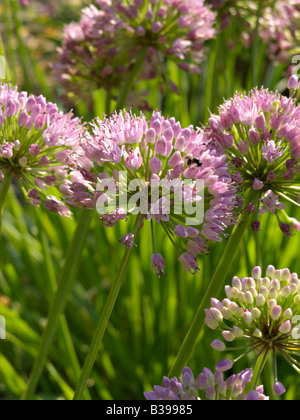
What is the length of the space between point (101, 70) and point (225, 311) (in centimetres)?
113

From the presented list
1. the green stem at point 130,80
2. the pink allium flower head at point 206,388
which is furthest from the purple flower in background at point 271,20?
the pink allium flower head at point 206,388

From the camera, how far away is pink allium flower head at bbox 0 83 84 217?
136 centimetres

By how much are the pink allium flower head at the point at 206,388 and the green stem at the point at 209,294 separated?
8 centimetres

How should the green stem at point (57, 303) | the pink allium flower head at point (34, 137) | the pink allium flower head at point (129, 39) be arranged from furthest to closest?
the pink allium flower head at point (129, 39)
the green stem at point (57, 303)
the pink allium flower head at point (34, 137)

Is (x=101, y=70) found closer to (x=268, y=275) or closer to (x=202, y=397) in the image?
(x=268, y=275)

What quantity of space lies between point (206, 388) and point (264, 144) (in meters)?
0.54

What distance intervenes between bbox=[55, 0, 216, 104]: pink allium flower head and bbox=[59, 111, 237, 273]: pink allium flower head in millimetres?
718

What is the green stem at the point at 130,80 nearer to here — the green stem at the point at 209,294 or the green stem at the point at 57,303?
the green stem at the point at 57,303

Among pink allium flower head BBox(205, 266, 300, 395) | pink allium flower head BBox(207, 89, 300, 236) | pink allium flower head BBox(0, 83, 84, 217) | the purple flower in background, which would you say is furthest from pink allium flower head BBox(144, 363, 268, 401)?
the purple flower in background

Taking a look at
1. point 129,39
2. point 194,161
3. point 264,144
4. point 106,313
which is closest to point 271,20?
point 129,39

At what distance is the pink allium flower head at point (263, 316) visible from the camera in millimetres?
1164

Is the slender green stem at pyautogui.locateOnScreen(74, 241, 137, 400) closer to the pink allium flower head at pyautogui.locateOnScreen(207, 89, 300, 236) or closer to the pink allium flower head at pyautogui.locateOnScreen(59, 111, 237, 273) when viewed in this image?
the pink allium flower head at pyautogui.locateOnScreen(59, 111, 237, 273)
